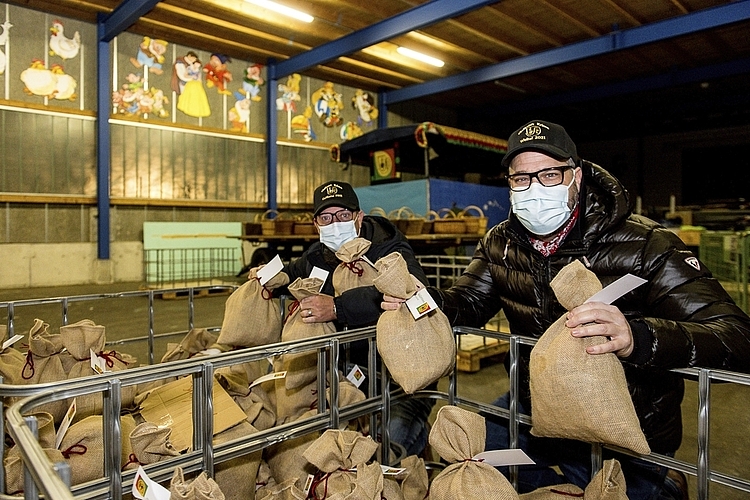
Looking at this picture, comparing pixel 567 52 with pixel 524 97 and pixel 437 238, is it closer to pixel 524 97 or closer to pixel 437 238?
pixel 524 97

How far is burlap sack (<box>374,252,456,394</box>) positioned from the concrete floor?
118 cm

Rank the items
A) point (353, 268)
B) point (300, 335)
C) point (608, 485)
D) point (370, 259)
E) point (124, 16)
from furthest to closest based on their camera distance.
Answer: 1. point (124, 16)
2. point (370, 259)
3. point (353, 268)
4. point (300, 335)
5. point (608, 485)

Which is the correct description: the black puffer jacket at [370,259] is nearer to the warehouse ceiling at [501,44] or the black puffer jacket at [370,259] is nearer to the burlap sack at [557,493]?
the burlap sack at [557,493]

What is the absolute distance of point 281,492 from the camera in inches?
48.3

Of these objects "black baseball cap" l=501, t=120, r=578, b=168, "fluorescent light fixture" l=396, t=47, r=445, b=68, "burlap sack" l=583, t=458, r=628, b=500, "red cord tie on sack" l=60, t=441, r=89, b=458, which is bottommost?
"burlap sack" l=583, t=458, r=628, b=500

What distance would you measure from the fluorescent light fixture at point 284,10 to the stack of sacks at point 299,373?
7051 millimetres

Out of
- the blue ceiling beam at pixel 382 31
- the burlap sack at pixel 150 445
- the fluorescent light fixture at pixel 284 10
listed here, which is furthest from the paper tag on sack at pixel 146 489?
the fluorescent light fixture at pixel 284 10

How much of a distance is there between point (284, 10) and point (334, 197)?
21.9 ft

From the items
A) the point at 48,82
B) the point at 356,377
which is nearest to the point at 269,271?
the point at 356,377

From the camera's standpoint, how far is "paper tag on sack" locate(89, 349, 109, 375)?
1422 mm

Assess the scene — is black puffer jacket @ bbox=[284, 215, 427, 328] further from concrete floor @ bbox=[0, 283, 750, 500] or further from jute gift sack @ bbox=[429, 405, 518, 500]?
concrete floor @ bbox=[0, 283, 750, 500]

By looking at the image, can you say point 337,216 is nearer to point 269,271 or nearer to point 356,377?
point 269,271

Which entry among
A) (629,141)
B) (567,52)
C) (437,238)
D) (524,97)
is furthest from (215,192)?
(629,141)

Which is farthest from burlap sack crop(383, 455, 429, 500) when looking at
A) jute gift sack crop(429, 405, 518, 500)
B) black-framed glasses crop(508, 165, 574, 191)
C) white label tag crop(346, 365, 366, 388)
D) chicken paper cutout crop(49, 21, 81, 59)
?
chicken paper cutout crop(49, 21, 81, 59)
